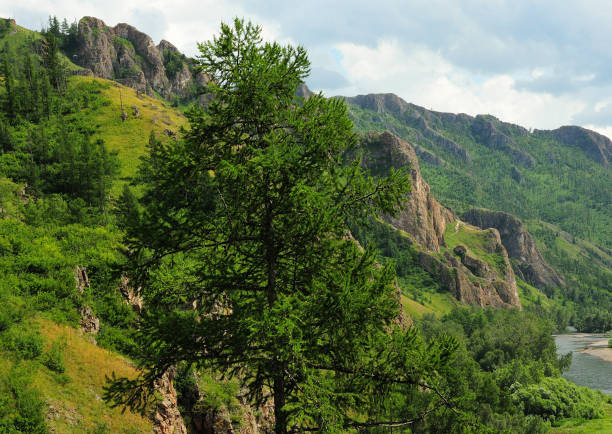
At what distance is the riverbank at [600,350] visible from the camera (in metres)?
115

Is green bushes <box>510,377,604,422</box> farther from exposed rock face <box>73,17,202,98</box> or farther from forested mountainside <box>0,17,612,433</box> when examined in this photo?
exposed rock face <box>73,17,202,98</box>

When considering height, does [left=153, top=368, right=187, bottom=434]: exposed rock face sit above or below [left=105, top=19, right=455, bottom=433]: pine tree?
below

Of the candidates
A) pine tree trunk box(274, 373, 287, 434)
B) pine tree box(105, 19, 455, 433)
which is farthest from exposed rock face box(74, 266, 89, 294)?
pine tree trunk box(274, 373, 287, 434)

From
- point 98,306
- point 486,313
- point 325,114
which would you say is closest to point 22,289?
point 98,306

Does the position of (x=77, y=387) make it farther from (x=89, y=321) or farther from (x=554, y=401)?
(x=554, y=401)

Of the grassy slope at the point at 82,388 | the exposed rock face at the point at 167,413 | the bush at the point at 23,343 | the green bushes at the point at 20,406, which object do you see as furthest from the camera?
the exposed rock face at the point at 167,413

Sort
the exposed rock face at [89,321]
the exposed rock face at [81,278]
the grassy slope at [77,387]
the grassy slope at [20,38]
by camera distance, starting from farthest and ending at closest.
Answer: the grassy slope at [20,38] < the exposed rock face at [81,278] < the exposed rock face at [89,321] < the grassy slope at [77,387]

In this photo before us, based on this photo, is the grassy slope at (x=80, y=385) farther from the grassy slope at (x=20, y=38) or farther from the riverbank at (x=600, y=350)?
the grassy slope at (x=20, y=38)

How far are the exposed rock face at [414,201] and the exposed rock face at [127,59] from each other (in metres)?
104

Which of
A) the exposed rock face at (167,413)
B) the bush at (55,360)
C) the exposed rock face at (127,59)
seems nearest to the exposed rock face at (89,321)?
the bush at (55,360)

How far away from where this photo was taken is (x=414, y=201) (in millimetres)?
175500

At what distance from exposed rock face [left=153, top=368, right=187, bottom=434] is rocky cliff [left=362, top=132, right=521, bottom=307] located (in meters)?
128

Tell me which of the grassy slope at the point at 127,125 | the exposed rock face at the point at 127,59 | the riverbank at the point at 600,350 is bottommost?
the riverbank at the point at 600,350

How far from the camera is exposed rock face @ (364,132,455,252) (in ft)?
570
